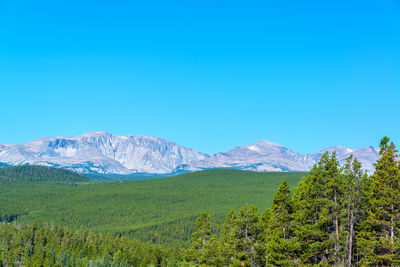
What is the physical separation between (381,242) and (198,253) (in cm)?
3165

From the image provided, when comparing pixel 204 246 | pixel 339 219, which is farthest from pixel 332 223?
pixel 204 246

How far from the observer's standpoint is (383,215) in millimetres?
41875

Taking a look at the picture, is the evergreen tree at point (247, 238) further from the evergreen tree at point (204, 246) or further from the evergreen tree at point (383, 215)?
the evergreen tree at point (383, 215)

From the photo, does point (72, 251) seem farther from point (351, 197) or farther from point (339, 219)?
point (351, 197)

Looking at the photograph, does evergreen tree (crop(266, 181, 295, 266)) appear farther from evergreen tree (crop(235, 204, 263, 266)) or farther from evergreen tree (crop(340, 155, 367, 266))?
evergreen tree (crop(340, 155, 367, 266))

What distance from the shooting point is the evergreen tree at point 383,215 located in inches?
1578

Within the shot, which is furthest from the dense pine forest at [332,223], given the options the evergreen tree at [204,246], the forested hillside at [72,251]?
the forested hillside at [72,251]

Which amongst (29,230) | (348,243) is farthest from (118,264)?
(348,243)

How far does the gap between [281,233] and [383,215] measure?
11.3 metres

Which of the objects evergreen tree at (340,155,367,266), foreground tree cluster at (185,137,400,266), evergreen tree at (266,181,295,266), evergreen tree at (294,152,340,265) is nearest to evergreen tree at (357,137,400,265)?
foreground tree cluster at (185,137,400,266)

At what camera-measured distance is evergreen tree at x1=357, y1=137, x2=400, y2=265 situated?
40.1 metres

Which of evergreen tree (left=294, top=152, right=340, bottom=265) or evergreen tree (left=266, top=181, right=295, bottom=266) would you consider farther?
evergreen tree (left=266, top=181, right=295, bottom=266)

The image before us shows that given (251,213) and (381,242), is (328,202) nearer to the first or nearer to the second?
(381,242)

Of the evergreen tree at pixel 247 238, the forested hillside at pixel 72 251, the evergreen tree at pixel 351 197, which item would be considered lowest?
the forested hillside at pixel 72 251
